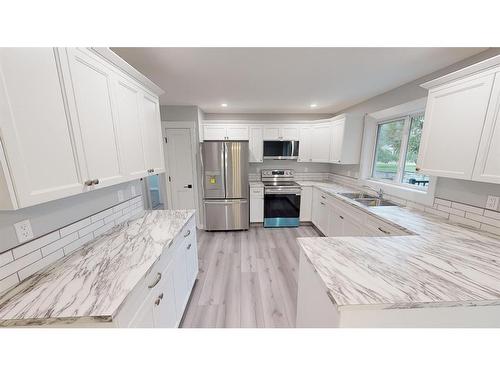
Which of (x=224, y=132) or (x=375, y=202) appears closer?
(x=375, y=202)

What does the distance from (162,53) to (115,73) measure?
1.39 ft

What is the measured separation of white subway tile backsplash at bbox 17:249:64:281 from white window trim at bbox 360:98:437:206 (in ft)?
10.3

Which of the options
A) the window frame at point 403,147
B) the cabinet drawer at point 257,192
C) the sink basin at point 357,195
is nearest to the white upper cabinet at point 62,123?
the cabinet drawer at point 257,192

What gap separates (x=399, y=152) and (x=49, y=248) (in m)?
3.60

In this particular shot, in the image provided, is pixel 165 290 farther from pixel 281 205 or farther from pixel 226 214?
pixel 281 205

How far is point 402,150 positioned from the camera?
2379 millimetres

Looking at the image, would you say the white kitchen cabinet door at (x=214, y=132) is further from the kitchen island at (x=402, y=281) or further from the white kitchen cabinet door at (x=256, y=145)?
the kitchen island at (x=402, y=281)

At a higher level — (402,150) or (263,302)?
(402,150)

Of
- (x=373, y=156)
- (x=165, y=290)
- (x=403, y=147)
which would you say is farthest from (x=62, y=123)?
(x=373, y=156)

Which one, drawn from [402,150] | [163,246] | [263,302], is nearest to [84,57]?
[163,246]

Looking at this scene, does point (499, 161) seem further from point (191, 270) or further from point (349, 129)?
point (191, 270)

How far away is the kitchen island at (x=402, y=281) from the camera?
76 centimetres

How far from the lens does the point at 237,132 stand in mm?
3549

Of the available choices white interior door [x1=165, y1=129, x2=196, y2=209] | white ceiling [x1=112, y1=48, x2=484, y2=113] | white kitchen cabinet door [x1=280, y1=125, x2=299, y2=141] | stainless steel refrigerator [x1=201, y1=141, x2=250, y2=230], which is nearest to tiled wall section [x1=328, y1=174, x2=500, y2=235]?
white ceiling [x1=112, y1=48, x2=484, y2=113]
